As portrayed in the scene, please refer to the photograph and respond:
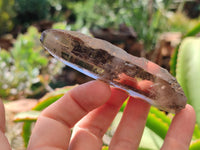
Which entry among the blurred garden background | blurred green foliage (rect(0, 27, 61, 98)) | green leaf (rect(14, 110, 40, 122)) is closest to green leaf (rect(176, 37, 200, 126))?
the blurred garden background

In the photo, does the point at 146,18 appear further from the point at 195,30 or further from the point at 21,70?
the point at 21,70

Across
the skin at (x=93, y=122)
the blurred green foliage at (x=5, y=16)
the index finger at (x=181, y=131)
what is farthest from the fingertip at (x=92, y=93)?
the blurred green foliage at (x=5, y=16)

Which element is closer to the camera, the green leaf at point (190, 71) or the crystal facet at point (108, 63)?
the crystal facet at point (108, 63)

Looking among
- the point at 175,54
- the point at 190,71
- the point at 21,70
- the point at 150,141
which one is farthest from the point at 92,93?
the point at 21,70

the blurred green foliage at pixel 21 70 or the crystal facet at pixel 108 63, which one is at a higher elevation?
the crystal facet at pixel 108 63

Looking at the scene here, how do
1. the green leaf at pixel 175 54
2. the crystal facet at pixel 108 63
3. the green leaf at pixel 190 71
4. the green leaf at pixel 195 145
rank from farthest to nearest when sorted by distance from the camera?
the green leaf at pixel 175 54 < the green leaf at pixel 190 71 < the green leaf at pixel 195 145 < the crystal facet at pixel 108 63

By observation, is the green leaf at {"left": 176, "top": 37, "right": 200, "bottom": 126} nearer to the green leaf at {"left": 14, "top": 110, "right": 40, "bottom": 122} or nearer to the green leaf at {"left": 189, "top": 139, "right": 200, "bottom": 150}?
the green leaf at {"left": 189, "top": 139, "right": 200, "bottom": 150}

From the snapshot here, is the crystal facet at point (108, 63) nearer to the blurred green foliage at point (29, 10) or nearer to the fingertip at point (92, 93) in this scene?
the fingertip at point (92, 93)
